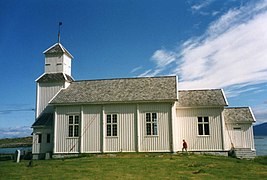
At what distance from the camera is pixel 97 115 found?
2844 centimetres

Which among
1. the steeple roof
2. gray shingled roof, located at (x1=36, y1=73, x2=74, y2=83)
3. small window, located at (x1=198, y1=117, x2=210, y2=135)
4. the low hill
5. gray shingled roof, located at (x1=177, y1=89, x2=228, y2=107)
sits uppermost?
the steeple roof

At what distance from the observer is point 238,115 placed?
30172 mm

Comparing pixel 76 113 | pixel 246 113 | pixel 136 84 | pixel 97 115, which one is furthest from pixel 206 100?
pixel 76 113

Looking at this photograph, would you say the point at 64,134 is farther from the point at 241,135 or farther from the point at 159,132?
the point at 241,135

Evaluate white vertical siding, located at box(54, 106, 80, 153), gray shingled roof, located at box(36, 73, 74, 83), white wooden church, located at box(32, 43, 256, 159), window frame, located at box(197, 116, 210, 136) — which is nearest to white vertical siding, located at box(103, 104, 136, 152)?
white wooden church, located at box(32, 43, 256, 159)

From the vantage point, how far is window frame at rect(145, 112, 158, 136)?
89.5ft

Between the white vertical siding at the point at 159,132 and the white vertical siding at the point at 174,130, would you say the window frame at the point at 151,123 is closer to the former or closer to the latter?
the white vertical siding at the point at 159,132

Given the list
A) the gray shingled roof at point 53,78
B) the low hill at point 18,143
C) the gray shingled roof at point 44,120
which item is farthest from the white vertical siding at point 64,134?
the low hill at point 18,143

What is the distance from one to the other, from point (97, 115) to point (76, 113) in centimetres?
218

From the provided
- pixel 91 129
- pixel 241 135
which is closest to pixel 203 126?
pixel 241 135

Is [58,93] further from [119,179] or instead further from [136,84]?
[119,179]

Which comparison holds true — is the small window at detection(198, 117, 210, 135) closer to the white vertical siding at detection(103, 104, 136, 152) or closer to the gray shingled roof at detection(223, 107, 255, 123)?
the gray shingled roof at detection(223, 107, 255, 123)

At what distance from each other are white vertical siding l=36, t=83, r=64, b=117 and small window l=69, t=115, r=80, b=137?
198 inches

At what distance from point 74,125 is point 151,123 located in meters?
7.56
